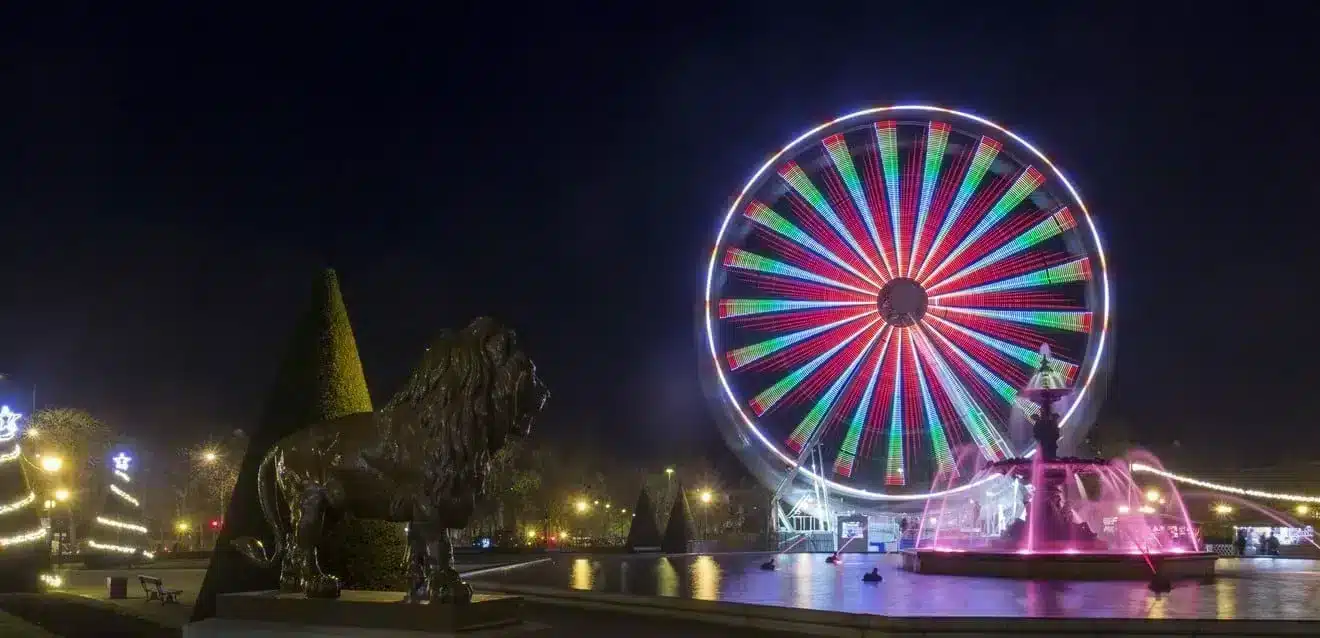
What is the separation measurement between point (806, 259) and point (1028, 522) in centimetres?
1511

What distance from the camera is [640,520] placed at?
43.5 metres

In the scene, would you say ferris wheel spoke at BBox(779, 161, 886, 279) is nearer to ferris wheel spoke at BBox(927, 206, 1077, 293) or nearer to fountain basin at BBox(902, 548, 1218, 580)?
ferris wheel spoke at BBox(927, 206, 1077, 293)

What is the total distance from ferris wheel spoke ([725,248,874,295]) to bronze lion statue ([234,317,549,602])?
30669 millimetres

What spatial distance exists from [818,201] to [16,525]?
85.1ft

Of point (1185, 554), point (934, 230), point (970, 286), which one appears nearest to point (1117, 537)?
point (970, 286)

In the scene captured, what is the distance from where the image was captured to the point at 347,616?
852 centimetres

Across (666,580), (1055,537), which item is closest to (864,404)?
(1055,537)

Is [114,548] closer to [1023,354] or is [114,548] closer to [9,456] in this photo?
[9,456]

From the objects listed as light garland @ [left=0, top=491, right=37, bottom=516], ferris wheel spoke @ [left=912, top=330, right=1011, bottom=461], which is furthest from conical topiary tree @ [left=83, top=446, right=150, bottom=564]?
ferris wheel spoke @ [left=912, top=330, right=1011, bottom=461]

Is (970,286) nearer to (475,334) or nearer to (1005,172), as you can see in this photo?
(1005,172)

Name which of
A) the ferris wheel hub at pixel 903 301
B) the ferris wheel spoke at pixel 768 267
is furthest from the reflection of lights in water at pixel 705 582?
the ferris wheel spoke at pixel 768 267

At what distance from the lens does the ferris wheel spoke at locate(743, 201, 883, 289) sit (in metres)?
39.1

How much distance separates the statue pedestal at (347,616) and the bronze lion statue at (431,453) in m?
0.19

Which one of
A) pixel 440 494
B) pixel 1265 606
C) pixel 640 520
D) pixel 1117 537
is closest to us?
pixel 440 494
